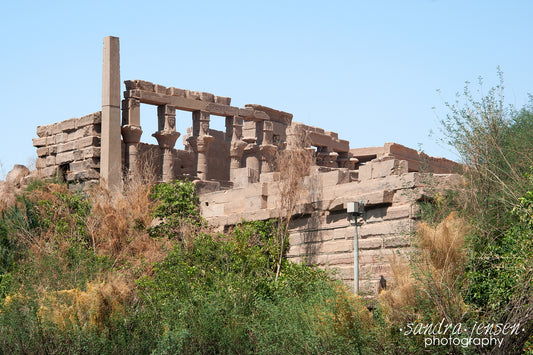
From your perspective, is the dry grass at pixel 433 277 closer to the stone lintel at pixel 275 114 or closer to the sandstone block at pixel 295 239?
→ the sandstone block at pixel 295 239

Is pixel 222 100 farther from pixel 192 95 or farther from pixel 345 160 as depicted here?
pixel 345 160

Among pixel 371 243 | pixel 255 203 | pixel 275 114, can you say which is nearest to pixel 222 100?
pixel 275 114

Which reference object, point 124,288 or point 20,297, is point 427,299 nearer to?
point 124,288

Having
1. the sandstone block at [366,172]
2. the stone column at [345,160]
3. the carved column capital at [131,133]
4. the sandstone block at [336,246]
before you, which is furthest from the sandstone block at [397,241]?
the stone column at [345,160]

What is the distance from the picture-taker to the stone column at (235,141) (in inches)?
912

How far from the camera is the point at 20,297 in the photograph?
13.5 meters

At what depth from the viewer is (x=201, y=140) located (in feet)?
72.7

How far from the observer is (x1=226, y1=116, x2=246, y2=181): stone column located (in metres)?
23.2

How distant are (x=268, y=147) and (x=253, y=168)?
2.66m

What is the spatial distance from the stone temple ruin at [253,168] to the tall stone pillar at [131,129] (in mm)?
30

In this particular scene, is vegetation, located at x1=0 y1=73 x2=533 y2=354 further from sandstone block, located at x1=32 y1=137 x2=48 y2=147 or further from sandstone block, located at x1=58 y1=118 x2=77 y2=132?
sandstone block, located at x1=32 y1=137 x2=48 y2=147

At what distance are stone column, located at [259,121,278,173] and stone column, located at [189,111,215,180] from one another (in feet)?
7.42

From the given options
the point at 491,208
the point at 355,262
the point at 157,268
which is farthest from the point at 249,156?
the point at 491,208

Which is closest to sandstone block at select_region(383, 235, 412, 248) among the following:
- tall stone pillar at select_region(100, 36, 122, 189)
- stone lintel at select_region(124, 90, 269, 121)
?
tall stone pillar at select_region(100, 36, 122, 189)
